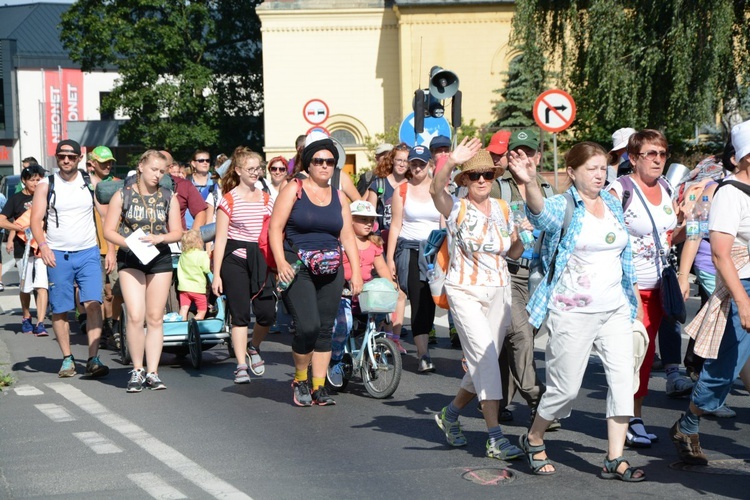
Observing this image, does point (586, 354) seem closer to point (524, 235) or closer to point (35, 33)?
point (524, 235)

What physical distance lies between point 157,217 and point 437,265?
323 centimetres

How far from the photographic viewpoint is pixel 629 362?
21.0 feet

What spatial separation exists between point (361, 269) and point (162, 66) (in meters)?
43.1

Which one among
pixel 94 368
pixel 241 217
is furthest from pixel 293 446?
pixel 94 368

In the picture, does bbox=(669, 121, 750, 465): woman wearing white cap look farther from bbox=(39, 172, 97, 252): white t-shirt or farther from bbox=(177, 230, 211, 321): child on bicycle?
bbox=(177, 230, 211, 321): child on bicycle

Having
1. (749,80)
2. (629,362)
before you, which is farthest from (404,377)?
(749,80)

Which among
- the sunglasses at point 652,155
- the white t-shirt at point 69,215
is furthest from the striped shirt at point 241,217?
the sunglasses at point 652,155

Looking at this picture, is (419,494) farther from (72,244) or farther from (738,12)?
(738,12)

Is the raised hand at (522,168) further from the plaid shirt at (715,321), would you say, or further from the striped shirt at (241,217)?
the striped shirt at (241,217)

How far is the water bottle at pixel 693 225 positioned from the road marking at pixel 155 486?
4013 millimetres

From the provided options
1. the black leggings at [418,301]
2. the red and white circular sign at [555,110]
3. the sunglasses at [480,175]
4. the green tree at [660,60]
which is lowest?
the black leggings at [418,301]

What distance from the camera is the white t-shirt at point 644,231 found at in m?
7.34

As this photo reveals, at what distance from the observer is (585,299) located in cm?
633

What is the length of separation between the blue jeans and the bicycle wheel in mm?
3006
